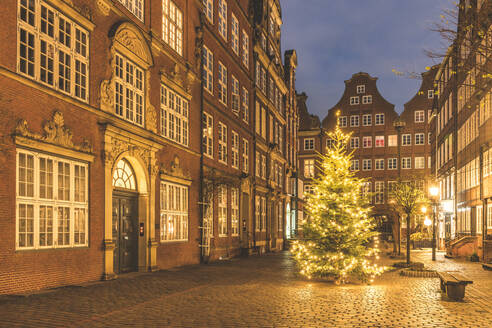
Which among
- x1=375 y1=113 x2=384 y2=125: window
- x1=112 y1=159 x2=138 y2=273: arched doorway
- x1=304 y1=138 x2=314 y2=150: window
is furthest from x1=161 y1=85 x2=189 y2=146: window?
x1=375 y1=113 x2=384 y2=125: window

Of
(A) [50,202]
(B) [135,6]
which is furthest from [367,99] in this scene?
(A) [50,202]

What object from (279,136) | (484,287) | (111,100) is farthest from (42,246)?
(279,136)

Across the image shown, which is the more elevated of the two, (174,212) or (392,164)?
(392,164)

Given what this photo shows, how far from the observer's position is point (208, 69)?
81.0 ft

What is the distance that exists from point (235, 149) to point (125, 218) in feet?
41.7

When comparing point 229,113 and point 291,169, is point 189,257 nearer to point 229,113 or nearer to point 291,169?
point 229,113

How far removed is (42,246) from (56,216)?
2.84 feet

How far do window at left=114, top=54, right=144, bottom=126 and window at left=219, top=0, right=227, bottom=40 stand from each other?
10388mm

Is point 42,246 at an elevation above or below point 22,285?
above

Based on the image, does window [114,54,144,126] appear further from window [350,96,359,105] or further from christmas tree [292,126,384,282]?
window [350,96,359,105]

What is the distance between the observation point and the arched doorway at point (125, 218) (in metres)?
16.3

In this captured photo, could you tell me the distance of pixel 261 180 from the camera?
35.1m

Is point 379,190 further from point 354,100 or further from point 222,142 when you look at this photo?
point 222,142

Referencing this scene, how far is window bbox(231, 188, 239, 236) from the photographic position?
28219mm
